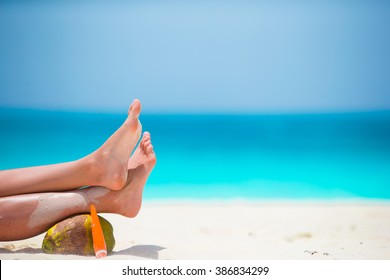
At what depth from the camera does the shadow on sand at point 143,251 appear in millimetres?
2516

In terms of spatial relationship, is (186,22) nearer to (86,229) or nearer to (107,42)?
(107,42)

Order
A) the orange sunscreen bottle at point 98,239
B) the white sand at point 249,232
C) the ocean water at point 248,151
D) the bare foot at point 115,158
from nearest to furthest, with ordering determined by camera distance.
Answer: the orange sunscreen bottle at point 98,239 < the bare foot at point 115,158 < the white sand at point 249,232 < the ocean water at point 248,151

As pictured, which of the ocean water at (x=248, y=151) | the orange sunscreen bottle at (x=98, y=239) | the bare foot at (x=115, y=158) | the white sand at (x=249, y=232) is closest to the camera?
the orange sunscreen bottle at (x=98, y=239)

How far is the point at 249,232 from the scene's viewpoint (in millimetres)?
3135

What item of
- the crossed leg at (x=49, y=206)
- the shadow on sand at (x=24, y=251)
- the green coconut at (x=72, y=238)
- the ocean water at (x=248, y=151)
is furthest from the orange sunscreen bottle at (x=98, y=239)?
the ocean water at (x=248, y=151)

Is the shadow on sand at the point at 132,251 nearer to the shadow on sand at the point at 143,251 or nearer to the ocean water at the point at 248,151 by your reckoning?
the shadow on sand at the point at 143,251

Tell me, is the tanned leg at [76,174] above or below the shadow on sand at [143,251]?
above

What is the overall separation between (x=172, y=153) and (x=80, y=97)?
29.0 inches

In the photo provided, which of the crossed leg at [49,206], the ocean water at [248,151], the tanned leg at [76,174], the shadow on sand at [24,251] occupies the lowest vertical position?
the shadow on sand at [24,251]

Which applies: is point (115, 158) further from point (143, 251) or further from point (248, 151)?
point (248, 151)

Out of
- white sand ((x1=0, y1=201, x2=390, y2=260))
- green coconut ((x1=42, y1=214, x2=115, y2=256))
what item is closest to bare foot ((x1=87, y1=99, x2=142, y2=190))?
green coconut ((x1=42, y1=214, x2=115, y2=256))

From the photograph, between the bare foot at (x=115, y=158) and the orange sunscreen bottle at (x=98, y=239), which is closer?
the orange sunscreen bottle at (x=98, y=239)

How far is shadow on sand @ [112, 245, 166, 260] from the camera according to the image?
2.52 metres

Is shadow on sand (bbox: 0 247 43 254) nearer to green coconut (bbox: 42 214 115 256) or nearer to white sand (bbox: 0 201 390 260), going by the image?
white sand (bbox: 0 201 390 260)
